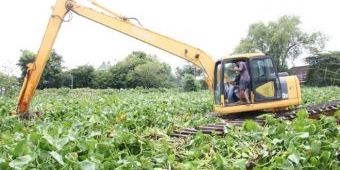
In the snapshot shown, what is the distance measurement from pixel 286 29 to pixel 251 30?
4771 mm

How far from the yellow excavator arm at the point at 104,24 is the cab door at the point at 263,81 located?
158 centimetres

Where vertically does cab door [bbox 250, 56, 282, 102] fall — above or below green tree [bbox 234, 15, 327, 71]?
below

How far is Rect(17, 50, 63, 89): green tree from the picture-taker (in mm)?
42969

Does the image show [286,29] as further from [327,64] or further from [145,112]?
[327,64]

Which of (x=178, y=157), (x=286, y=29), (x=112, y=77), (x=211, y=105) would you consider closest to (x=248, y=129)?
(x=178, y=157)

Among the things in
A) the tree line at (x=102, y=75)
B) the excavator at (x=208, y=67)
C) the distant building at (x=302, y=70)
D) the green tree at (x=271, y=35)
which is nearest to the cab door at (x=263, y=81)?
the excavator at (x=208, y=67)

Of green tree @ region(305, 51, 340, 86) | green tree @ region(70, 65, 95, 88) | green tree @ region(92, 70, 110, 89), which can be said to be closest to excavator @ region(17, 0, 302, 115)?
green tree @ region(305, 51, 340, 86)

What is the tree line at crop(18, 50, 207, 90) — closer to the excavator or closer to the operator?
the excavator

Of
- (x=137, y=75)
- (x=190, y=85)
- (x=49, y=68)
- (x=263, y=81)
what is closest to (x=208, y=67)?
(x=263, y=81)

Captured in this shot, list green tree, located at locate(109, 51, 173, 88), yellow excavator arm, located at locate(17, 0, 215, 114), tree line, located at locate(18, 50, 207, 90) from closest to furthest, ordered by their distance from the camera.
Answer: yellow excavator arm, located at locate(17, 0, 215, 114), tree line, located at locate(18, 50, 207, 90), green tree, located at locate(109, 51, 173, 88)

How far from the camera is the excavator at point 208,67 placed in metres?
8.78

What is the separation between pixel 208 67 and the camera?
10.3 metres

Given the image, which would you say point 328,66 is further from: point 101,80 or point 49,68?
point 101,80

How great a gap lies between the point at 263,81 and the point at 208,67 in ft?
5.83
